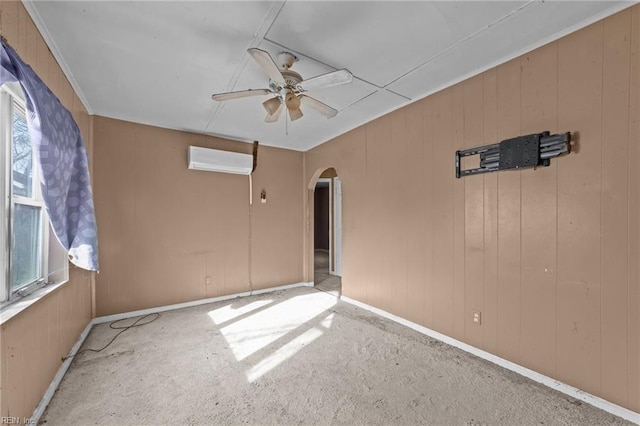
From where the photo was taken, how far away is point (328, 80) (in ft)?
6.19

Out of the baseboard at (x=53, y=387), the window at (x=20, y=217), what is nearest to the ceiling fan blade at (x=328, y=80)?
the window at (x=20, y=217)

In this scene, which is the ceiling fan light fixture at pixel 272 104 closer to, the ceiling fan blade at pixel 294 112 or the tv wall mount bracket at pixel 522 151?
the ceiling fan blade at pixel 294 112

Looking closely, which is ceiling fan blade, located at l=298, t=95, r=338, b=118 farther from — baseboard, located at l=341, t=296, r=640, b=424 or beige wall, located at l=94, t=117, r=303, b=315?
baseboard, located at l=341, t=296, r=640, b=424

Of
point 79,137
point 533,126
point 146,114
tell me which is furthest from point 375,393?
point 146,114

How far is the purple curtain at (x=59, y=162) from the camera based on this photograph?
1399 mm

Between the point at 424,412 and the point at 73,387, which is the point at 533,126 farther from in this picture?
the point at 73,387

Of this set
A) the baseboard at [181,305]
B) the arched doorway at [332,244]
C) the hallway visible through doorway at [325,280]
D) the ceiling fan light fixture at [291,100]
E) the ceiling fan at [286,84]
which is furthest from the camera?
the arched doorway at [332,244]

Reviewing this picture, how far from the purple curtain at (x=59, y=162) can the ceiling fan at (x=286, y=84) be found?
3.20ft

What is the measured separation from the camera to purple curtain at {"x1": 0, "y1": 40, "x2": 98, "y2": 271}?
4.59ft

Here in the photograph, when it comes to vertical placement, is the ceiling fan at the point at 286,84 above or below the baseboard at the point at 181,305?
above

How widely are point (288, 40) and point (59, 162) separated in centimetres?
173

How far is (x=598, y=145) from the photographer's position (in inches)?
68.1

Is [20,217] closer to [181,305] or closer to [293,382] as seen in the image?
[293,382]

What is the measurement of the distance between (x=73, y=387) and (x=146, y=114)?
271 centimetres
